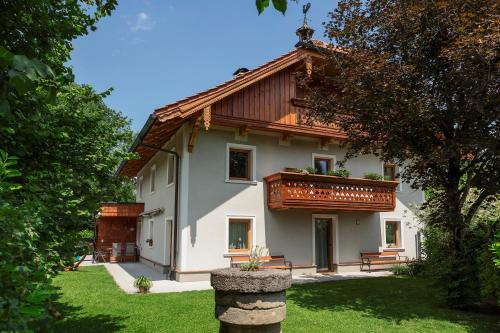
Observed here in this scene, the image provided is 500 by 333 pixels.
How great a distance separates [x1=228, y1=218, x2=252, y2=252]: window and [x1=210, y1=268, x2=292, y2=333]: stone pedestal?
9163 mm

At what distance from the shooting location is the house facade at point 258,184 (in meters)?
13.3

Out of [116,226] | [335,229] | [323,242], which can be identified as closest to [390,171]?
[335,229]

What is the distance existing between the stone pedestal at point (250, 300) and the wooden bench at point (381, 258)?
12348 millimetres

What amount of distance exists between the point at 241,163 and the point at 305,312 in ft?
24.0

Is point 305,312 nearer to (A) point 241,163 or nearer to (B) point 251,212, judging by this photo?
(B) point 251,212

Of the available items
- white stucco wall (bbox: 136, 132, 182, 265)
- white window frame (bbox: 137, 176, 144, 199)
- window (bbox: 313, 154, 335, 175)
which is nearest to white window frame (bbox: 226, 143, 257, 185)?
white stucco wall (bbox: 136, 132, 182, 265)

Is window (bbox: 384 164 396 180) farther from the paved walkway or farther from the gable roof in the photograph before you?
the gable roof

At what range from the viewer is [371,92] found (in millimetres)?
8680

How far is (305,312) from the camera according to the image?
8320 mm

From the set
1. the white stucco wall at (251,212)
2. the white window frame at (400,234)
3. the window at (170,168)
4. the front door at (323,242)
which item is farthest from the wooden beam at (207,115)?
the white window frame at (400,234)

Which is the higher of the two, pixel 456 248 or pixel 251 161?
pixel 251 161

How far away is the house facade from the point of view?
1326 centimetres

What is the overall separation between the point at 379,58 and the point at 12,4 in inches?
297

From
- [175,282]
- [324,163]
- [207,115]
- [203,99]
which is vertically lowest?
[175,282]
